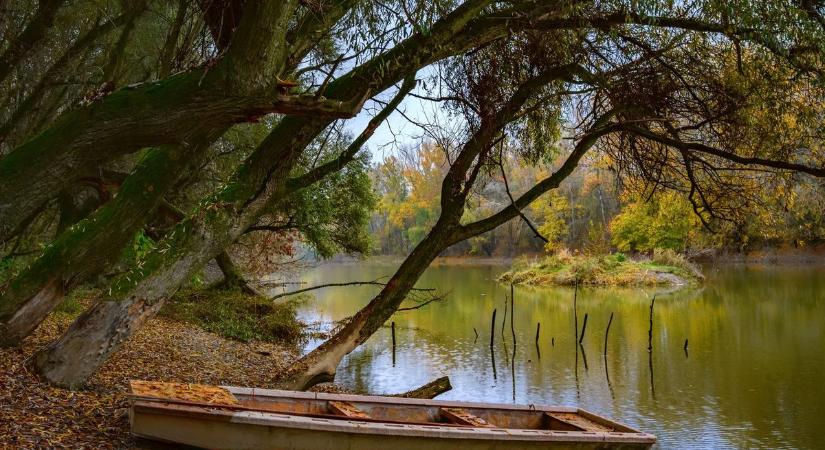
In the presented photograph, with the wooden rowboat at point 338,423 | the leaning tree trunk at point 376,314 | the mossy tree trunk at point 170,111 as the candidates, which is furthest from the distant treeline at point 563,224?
the mossy tree trunk at point 170,111

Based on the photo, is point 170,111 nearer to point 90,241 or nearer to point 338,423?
point 90,241

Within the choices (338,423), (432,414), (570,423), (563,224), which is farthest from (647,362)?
(563,224)

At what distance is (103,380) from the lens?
730 centimetres

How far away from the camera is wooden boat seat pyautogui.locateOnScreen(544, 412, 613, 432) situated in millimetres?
7233

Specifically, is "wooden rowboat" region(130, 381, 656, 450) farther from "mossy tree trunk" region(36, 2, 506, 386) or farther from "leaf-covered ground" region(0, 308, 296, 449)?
"mossy tree trunk" region(36, 2, 506, 386)

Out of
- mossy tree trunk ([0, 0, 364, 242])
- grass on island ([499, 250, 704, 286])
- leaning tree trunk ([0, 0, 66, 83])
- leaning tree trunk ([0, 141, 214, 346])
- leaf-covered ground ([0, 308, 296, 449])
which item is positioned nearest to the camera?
mossy tree trunk ([0, 0, 364, 242])

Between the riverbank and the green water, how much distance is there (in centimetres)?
280

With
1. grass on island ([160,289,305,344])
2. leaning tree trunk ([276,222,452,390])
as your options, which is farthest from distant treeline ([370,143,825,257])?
leaning tree trunk ([276,222,452,390])

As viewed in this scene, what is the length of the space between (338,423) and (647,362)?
11.1m

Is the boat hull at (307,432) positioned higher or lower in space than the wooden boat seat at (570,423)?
higher

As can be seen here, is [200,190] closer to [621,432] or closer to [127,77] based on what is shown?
[127,77]

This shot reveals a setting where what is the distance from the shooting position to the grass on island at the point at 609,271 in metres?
33.2

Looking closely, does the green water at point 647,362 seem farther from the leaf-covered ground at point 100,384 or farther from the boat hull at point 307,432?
the boat hull at point 307,432

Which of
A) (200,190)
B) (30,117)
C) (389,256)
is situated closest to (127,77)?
(30,117)
